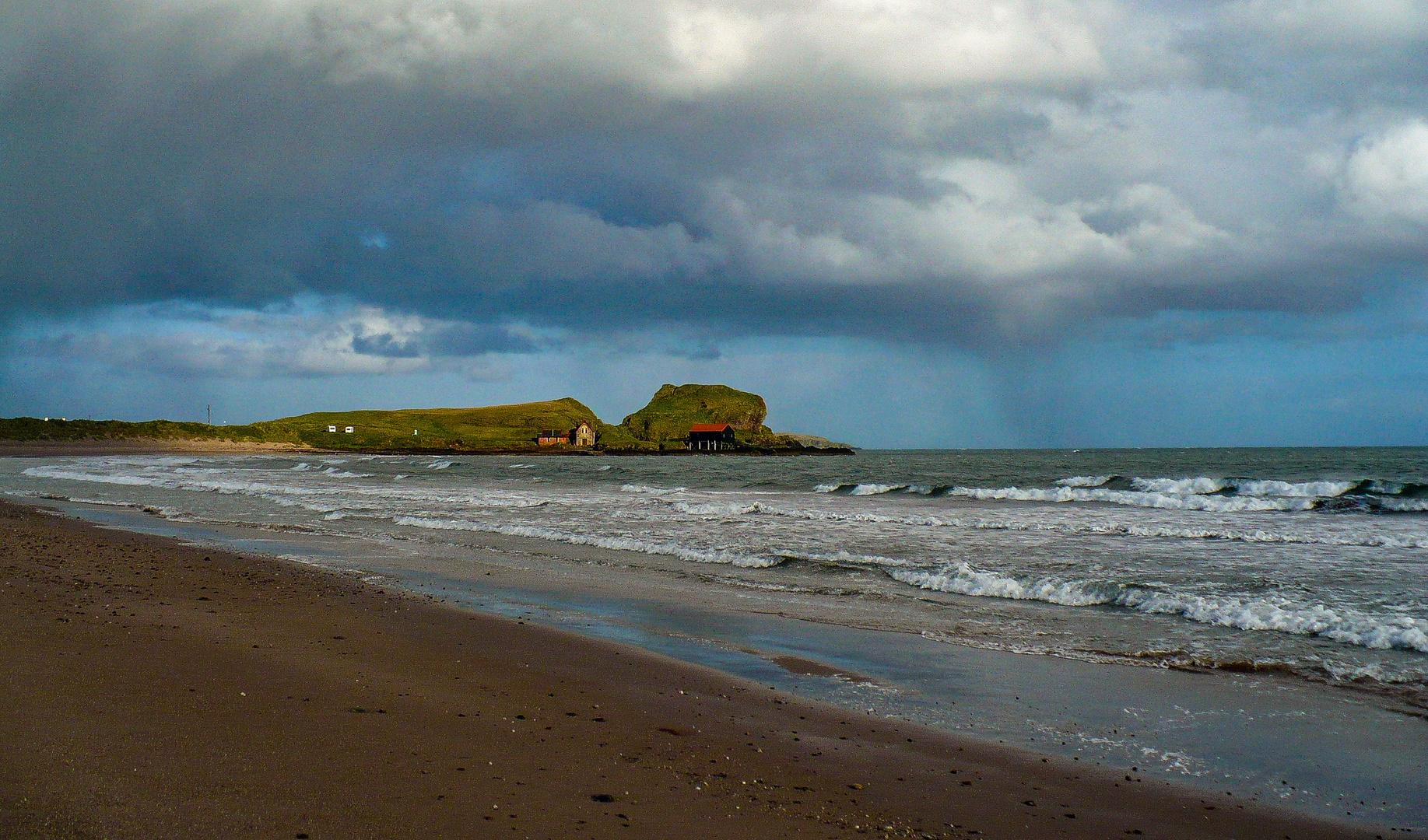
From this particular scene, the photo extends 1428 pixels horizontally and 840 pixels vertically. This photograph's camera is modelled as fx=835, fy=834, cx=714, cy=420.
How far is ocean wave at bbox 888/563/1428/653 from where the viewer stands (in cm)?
997

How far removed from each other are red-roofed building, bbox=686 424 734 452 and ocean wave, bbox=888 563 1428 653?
158835mm

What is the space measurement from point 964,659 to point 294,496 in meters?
33.0

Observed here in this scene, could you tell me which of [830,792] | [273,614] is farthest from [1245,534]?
[273,614]

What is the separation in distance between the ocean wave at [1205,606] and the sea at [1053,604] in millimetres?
46

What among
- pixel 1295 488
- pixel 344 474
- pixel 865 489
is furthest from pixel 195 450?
pixel 1295 488

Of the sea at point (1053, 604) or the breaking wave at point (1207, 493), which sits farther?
the breaking wave at point (1207, 493)

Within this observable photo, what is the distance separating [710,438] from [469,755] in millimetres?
169304

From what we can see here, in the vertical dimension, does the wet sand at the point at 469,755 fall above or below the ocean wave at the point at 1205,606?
above

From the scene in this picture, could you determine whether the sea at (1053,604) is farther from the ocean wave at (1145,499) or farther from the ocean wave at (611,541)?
the ocean wave at (1145,499)

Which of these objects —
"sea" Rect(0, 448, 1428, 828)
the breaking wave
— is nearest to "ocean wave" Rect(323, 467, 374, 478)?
"sea" Rect(0, 448, 1428, 828)

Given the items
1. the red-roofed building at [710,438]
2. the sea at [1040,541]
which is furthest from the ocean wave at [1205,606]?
the red-roofed building at [710,438]

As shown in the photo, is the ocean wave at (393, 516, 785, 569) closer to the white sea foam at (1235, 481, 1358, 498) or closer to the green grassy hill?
the white sea foam at (1235, 481, 1358, 498)

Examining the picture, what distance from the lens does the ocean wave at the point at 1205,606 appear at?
32.7ft

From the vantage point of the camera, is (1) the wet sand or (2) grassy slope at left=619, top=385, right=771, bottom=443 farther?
(2) grassy slope at left=619, top=385, right=771, bottom=443
